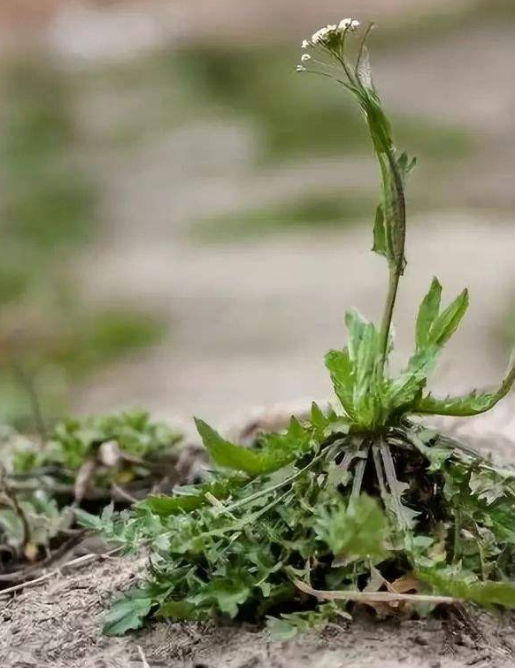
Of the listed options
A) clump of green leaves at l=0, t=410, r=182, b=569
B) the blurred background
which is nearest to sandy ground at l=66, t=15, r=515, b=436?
the blurred background

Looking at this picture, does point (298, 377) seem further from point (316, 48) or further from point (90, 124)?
point (90, 124)

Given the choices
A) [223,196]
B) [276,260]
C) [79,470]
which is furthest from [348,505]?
[223,196]

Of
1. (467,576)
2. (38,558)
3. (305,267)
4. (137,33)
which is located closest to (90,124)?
(137,33)

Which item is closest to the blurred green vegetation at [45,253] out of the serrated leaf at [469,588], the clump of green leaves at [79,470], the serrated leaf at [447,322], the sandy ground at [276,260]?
the sandy ground at [276,260]

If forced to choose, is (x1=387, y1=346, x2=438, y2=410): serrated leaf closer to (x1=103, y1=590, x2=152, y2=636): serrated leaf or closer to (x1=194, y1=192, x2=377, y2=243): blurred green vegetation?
(x1=103, y1=590, x2=152, y2=636): serrated leaf

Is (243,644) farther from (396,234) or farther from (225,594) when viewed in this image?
(396,234)

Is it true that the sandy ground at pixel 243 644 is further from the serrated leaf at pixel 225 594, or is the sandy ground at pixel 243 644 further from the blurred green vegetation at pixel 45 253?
the blurred green vegetation at pixel 45 253
